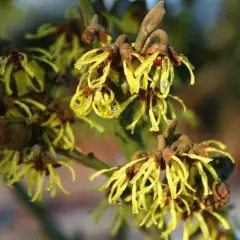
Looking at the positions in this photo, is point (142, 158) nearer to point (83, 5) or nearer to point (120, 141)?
point (120, 141)

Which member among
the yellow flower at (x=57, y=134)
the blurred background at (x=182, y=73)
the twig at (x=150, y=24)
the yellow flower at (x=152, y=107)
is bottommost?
the blurred background at (x=182, y=73)

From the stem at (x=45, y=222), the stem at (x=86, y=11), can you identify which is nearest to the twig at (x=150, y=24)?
the stem at (x=86, y=11)

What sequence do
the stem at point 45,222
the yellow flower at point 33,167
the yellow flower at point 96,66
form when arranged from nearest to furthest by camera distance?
the yellow flower at point 96,66
the yellow flower at point 33,167
the stem at point 45,222

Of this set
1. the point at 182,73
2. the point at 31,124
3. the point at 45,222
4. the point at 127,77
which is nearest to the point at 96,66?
the point at 127,77

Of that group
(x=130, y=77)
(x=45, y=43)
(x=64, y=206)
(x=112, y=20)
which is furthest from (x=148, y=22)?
(x=64, y=206)

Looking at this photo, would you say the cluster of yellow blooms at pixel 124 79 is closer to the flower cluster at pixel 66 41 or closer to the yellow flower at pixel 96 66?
the yellow flower at pixel 96 66
